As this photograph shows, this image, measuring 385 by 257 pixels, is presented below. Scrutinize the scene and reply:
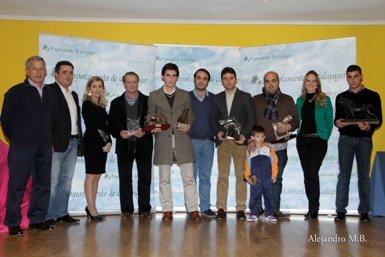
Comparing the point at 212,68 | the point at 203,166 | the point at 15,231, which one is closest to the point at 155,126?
the point at 203,166

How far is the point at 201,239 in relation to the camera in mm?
4270

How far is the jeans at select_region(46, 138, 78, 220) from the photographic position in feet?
16.8

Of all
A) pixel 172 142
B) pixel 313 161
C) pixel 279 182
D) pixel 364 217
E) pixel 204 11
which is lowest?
pixel 364 217

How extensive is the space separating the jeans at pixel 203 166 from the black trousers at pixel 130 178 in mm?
548

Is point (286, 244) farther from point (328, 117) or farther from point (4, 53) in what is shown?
point (4, 53)

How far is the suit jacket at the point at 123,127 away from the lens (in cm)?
560

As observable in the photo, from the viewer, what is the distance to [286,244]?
401 centimetres

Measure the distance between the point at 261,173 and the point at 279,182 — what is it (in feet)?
1.26

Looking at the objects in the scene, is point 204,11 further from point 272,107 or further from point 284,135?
point 284,135

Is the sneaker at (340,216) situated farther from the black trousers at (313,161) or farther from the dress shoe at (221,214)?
the dress shoe at (221,214)

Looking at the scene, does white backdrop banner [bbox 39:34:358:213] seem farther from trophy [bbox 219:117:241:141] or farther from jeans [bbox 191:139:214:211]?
trophy [bbox 219:117:241:141]

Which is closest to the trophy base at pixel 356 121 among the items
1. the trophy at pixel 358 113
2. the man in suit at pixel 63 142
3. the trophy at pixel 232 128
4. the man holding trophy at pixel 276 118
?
the trophy at pixel 358 113

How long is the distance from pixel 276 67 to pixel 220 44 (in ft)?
3.16

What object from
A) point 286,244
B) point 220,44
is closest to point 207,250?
point 286,244
